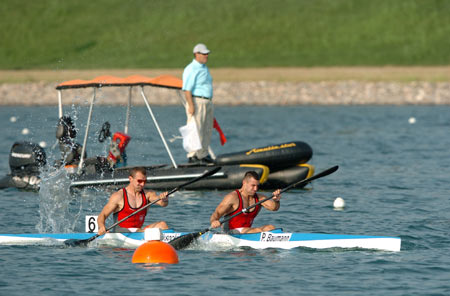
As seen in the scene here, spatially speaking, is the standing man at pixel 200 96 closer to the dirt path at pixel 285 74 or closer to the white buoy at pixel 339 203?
the white buoy at pixel 339 203

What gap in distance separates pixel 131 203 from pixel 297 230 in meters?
3.46

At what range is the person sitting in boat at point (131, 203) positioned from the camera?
1383 cm

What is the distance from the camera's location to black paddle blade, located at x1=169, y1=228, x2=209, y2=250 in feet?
45.1

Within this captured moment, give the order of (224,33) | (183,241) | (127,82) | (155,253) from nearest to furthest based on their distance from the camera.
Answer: (155,253) < (183,241) < (127,82) < (224,33)

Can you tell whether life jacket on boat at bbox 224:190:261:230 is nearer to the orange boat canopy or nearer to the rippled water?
the rippled water

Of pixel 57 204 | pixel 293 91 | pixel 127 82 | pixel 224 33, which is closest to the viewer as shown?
pixel 57 204

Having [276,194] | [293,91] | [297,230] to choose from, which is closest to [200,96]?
[297,230]

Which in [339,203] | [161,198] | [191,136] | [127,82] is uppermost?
[127,82]

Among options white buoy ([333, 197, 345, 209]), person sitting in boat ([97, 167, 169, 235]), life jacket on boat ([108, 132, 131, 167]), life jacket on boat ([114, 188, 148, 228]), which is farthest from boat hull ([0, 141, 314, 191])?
person sitting in boat ([97, 167, 169, 235])

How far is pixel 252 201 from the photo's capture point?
46.8 ft

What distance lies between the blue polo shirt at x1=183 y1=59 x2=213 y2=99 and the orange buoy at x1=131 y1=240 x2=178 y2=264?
7.21 meters

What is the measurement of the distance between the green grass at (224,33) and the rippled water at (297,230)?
1719 inches

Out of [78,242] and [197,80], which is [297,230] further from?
[197,80]

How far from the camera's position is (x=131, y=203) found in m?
14.1
